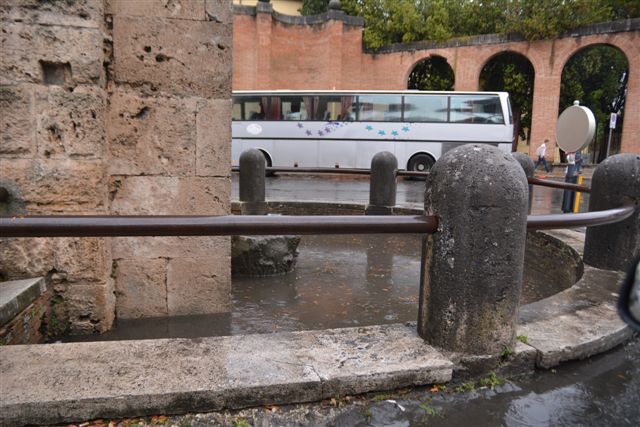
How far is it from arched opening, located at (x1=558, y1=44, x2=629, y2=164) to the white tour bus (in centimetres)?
1377

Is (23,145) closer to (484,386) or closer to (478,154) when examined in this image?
(478,154)

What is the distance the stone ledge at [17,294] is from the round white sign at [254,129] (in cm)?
1642

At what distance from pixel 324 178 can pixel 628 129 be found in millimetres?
13430

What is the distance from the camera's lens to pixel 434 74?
28.4 metres

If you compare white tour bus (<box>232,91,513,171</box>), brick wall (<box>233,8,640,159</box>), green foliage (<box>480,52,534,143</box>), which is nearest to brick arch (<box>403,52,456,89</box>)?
brick wall (<box>233,8,640,159</box>)

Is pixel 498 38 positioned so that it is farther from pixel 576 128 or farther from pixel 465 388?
pixel 465 388

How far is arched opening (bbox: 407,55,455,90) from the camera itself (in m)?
28.1

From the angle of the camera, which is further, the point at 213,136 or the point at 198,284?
the point at 198,284

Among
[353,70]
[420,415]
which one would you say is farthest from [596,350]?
[353,70]

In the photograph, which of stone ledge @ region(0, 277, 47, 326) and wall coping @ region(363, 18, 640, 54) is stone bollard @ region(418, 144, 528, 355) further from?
wall coping @ region(363, 18, 640, 54)

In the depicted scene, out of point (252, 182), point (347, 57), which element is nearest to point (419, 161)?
point (347, 57)

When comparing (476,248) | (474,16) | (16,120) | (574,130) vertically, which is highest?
(474,16)

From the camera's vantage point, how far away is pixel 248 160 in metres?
7.90

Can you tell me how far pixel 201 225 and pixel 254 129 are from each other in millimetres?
17497
